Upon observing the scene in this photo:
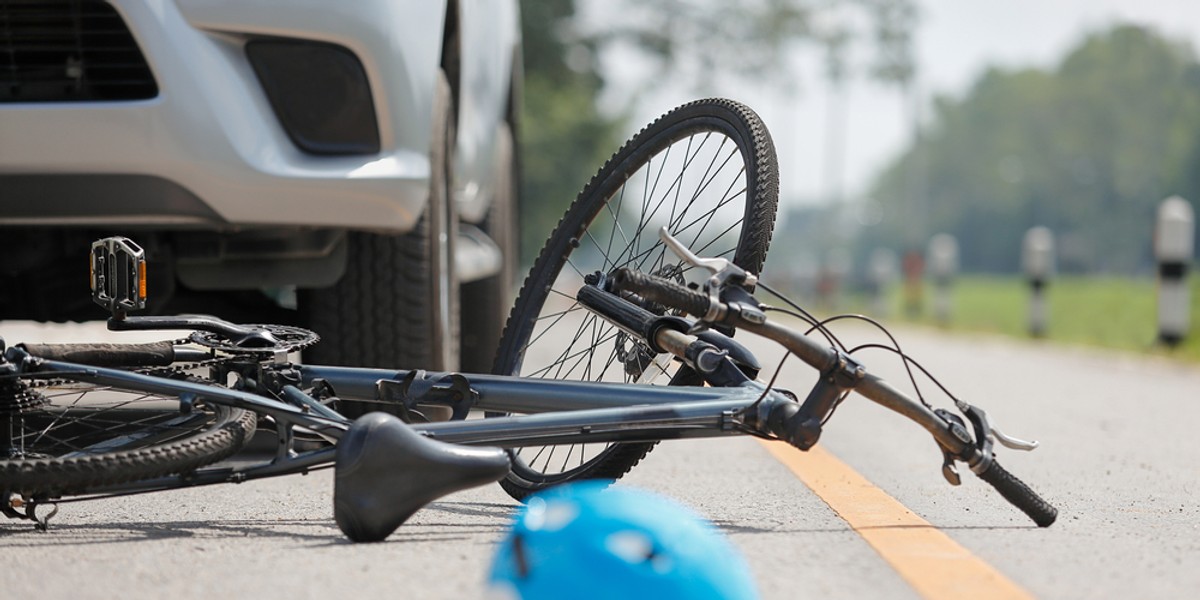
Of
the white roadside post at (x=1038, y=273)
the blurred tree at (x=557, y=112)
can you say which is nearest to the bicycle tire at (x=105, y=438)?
the white roadside post at (x=1038, y=273)

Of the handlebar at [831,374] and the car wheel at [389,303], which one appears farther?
the car wheel at [389,303]

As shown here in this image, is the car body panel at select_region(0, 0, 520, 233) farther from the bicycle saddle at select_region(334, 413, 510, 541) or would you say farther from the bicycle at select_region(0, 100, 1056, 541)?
the bicycle saddle at select_region(334, 413, 510, 541)

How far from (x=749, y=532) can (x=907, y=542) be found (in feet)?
0.98

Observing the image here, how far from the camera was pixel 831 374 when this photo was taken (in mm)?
2814

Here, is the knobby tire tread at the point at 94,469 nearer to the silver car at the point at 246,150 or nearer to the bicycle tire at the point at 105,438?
the bicycle tire at the point at 105,438

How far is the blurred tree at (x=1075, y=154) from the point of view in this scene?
9150 cm

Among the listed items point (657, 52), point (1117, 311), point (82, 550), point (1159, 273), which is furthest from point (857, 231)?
point (82, 550)

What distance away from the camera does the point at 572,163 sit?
31891mm

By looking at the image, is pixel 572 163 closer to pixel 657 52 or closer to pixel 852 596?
pixel 657 52

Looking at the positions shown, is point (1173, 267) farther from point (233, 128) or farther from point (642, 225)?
point (233, 128)

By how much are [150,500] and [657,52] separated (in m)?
28.6

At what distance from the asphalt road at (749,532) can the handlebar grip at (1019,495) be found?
40mm

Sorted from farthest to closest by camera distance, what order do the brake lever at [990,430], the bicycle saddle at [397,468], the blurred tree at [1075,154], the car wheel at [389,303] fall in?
the blurred tree at [1075,154] < the car wheel at [389,303] < the brake lever at [990,430] < the bicycle saddle at [397,468]

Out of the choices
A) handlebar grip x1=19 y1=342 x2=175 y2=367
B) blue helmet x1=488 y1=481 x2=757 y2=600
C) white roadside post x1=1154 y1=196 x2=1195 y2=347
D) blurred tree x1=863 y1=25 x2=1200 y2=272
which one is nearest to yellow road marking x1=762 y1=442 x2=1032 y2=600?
blue helmet x1=488 y1=481 x2=757 y2=600
